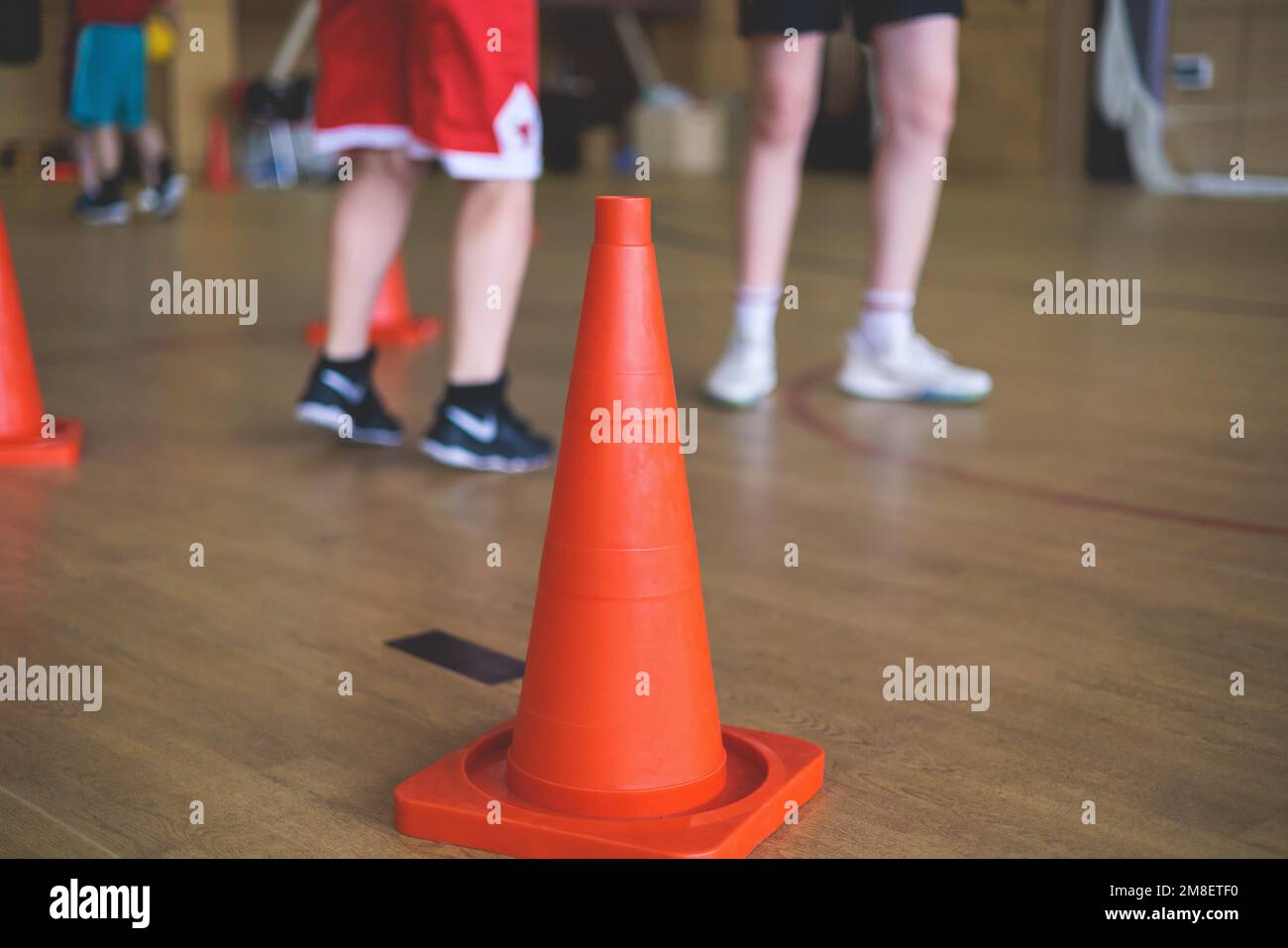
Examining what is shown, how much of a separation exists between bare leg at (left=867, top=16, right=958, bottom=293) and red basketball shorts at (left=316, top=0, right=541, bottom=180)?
73cm

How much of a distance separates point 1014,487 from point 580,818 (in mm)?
1199

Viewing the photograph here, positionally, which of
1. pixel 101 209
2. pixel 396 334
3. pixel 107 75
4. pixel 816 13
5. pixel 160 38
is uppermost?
pixel 160 38

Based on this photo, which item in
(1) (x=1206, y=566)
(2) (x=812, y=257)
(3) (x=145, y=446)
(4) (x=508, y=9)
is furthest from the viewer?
(2) (x=812, y=257)

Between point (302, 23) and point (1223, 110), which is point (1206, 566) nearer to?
point (1223, 110)

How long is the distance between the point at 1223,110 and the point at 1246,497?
6.94 meters

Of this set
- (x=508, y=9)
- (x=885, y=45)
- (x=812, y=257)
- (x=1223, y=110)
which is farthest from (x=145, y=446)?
(x=1223, y=110)

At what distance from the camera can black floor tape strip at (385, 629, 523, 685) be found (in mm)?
1417

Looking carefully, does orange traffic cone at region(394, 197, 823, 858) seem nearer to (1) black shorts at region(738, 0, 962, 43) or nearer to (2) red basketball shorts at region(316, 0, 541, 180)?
(2) red basketball shorts at region(316, 0, 541, 180)

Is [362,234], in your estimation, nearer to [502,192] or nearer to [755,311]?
[502,192]

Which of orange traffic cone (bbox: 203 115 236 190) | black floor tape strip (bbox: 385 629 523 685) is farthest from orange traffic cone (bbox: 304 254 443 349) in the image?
orange traffic cone (bbox: 203 115 236 190)

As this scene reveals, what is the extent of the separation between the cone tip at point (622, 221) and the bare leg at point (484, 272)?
1025mm

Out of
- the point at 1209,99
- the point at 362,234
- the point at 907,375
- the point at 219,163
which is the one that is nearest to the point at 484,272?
the point at 362,234

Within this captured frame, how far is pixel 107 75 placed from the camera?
5.92 metres
